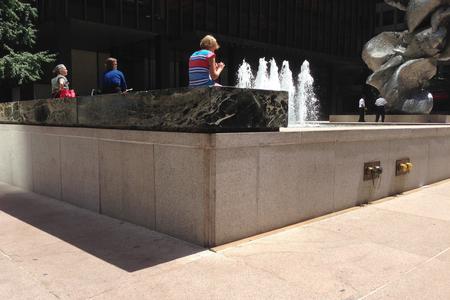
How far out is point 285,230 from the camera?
17.9 ft

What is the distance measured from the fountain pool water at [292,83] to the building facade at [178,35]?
0.82 metres

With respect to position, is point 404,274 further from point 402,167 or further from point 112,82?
point 112,82

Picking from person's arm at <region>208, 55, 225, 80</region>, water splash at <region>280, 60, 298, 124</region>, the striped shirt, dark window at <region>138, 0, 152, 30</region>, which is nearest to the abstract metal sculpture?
water splash at <region>280, 60, 298, 124</region>

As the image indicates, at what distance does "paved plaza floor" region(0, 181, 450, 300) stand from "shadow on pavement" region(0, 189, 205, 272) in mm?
12

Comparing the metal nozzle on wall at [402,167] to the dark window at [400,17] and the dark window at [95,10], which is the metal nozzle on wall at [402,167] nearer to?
the dark window at [95,10]

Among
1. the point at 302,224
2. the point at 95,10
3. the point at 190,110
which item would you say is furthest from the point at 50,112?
the point at 95,10

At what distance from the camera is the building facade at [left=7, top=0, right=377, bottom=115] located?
80.5ft

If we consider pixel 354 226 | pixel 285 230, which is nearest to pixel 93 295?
pixel 285 230

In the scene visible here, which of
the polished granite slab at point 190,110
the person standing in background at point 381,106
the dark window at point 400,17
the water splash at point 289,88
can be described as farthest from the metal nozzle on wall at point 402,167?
the dark window at point 400,17

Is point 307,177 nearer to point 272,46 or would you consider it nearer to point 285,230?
point 285,230

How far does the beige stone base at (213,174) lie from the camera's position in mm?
4770

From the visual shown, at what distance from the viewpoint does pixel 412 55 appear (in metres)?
14.5

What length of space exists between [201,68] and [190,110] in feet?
2.85

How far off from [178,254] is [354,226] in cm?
247
